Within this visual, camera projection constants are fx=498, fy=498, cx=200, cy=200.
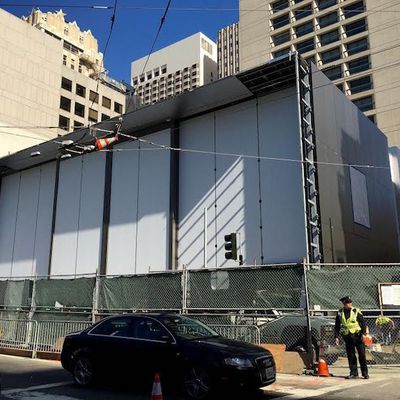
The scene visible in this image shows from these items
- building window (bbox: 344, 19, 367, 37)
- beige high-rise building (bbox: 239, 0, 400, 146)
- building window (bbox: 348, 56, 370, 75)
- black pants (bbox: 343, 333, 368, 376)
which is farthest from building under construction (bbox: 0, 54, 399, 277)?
building window (bbox: 344, 19, 367, 37)

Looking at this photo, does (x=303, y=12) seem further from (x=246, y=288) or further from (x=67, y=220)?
(x=246, y=288)

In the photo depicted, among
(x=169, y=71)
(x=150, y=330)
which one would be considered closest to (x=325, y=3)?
(x=169, y=71)

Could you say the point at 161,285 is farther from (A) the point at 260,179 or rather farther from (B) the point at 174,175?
(B) the point at 174,175

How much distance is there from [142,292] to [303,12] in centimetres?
7231

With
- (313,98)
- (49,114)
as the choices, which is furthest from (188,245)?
(49,114)

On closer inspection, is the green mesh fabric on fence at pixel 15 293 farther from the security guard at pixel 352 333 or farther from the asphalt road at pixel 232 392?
the security guard at pixel 352 333

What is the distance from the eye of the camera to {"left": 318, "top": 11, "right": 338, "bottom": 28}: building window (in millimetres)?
72500

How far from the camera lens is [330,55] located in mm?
72125

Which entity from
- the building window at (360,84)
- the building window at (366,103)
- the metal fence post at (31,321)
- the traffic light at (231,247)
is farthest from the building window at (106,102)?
the traffic light at (231,247)

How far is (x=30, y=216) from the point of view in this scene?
101 feet

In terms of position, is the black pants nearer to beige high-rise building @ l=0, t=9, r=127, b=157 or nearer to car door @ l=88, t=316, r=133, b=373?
car door @ l=88, t=316, r=133, b=373

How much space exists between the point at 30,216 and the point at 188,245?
43.2 feet

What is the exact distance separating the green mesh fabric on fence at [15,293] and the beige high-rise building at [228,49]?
112 meters

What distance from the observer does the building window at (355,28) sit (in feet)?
227
